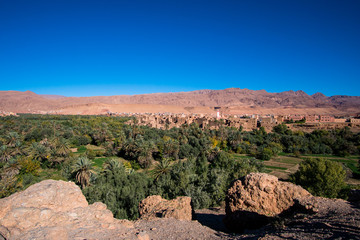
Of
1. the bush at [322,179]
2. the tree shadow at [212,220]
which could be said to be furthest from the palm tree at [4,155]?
the bush at [322,179]

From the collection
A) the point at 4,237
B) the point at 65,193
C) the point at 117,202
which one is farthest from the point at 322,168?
the point at 4,237

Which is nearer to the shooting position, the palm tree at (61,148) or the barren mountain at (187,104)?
the palm tree at (61,148)

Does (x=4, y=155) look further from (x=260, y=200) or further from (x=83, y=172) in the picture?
(x=260, y=200)

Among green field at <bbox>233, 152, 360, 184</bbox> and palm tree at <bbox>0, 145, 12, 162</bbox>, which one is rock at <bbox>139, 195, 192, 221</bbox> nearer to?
green field at <bbox>233, 152, 360, 184</bbox>

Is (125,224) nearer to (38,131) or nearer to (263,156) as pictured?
(263,156)

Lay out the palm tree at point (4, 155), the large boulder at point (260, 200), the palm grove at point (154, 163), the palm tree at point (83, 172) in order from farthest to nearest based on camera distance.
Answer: the palm tree at point (4, 155), the palm tree at point (83, 172), the palm grove at point (154, 163), the large boulder at point (260, 200)

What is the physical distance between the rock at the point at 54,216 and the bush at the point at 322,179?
46.9 ft

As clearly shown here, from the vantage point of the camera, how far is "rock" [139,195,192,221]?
23.1ft

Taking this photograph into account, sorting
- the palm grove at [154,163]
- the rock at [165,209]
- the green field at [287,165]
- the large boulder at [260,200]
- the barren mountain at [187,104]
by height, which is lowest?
the green field at [287,165]

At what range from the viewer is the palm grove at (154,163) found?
13.6 m

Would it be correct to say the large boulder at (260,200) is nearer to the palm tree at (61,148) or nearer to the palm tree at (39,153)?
the palm tree at (61,148)

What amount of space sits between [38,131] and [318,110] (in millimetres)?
108613

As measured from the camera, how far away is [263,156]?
30688 mm

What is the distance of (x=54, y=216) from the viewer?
5160 mm
